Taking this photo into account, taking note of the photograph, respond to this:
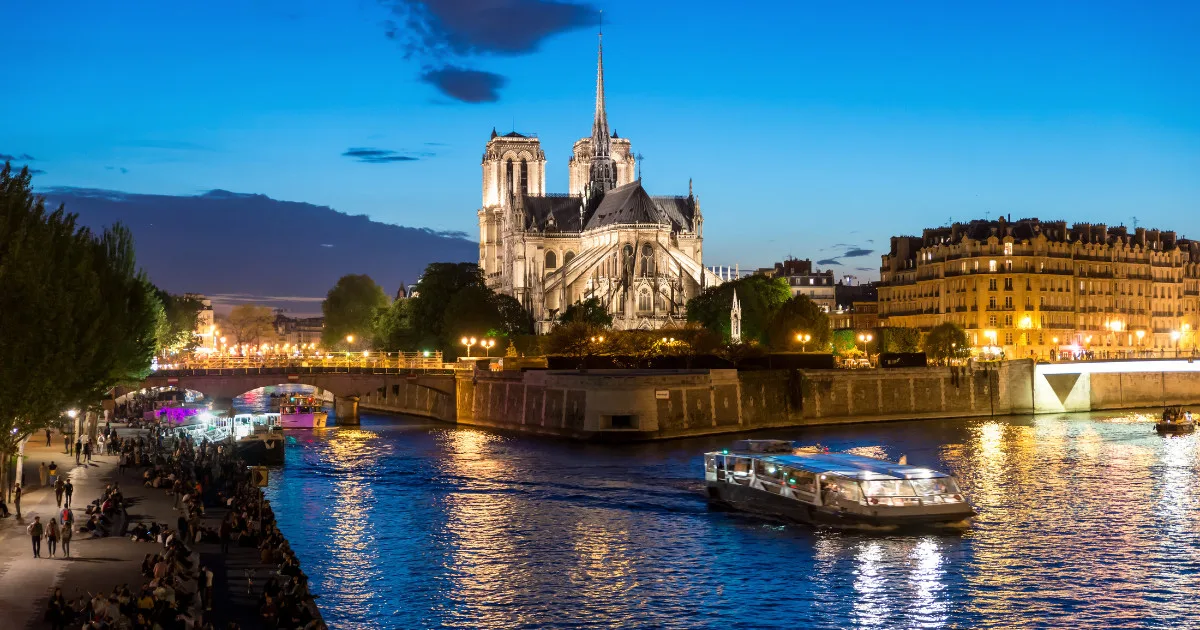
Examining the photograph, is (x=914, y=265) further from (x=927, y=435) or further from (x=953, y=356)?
(x=927, y=435)

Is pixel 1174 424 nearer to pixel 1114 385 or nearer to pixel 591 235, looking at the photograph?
pixel 1114 385

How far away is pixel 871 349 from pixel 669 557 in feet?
275

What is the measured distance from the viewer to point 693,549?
123 feet

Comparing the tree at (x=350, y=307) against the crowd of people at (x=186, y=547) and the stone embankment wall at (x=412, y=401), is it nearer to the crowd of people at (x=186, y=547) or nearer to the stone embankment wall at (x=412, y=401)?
the stone embankment wall at (x=412, y=401)

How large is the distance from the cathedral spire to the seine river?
9668 cm

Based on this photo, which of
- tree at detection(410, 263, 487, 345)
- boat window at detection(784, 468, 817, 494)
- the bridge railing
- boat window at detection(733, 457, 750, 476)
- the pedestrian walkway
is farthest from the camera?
tree at detection(410, 263, 487, 345)

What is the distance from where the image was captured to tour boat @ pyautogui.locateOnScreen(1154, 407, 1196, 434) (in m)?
68.2

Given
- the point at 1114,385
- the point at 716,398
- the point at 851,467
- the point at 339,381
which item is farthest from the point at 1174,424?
the point at 339,381

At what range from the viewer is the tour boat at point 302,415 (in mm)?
75875

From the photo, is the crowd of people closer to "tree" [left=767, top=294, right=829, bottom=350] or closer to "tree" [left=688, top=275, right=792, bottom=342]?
"tree" [left=767, top=294, right=829, bottom=350]

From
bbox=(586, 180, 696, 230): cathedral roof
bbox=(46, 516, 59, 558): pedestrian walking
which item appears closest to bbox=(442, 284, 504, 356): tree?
bbox=(586, 180, 696, 230): cathedral roof

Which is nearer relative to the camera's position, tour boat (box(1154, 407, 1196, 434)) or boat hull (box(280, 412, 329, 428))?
tour boat (box(1154, 407, 1196, 434))

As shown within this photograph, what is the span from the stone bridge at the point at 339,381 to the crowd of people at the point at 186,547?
1761 centimetres

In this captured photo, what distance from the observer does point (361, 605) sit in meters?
30.3
